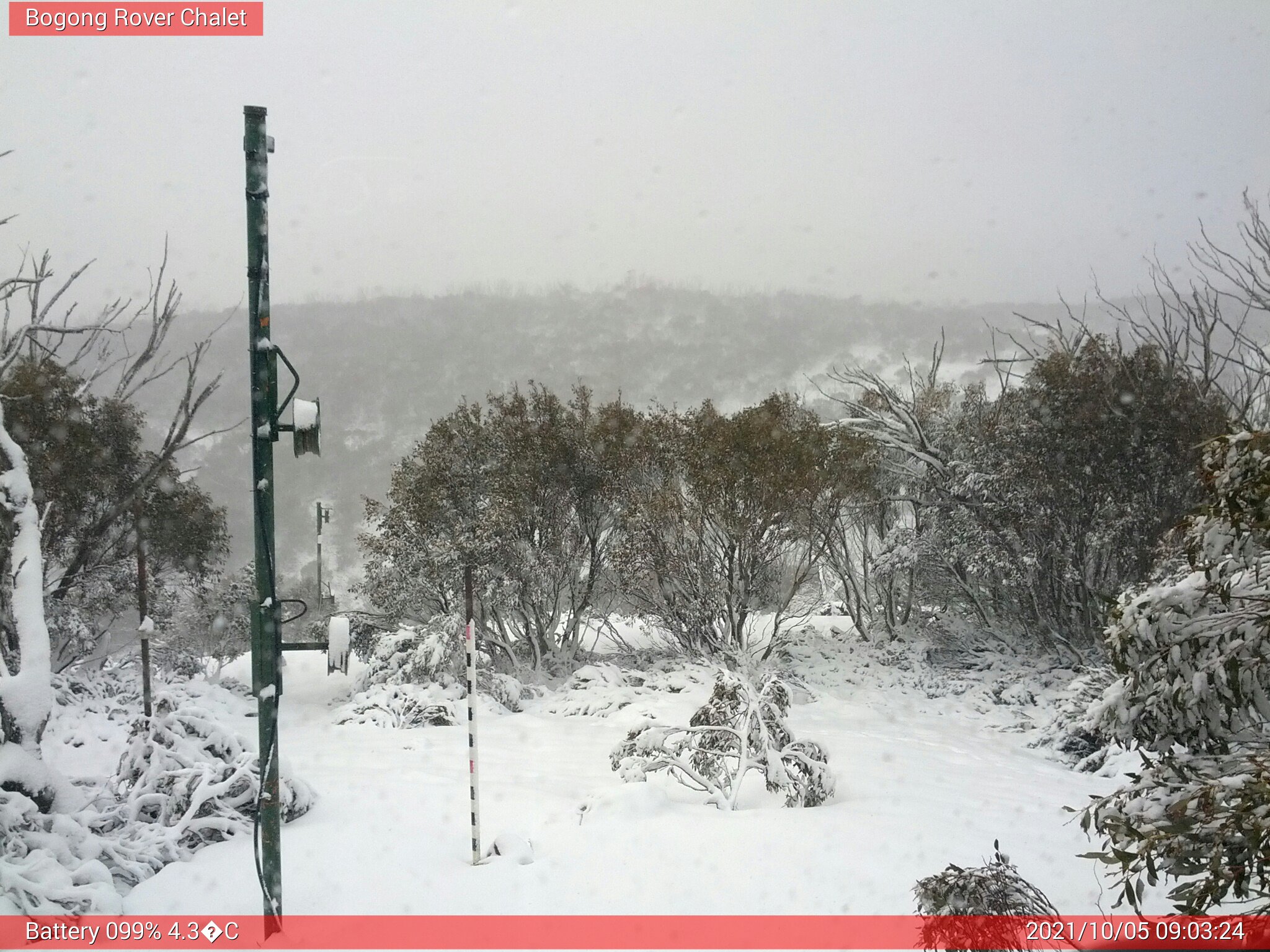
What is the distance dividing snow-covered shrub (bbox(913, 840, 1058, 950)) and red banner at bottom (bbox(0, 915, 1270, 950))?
0.71 metres

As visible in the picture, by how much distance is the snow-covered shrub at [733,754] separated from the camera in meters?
7.07

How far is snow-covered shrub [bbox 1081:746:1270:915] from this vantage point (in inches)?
103

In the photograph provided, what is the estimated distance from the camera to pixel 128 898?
14.5 feet

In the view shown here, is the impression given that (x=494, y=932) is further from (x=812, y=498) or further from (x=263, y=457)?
(x=812, y=498)

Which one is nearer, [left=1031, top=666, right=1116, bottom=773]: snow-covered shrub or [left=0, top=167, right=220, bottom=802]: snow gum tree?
[left=0, top=167, right=220, bottom=802]: snow gum tree

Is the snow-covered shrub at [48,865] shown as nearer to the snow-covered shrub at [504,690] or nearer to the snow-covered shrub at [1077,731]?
the snow-covered shrub at [1077,731]

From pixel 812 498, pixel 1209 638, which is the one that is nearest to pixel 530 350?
pixel 812 498

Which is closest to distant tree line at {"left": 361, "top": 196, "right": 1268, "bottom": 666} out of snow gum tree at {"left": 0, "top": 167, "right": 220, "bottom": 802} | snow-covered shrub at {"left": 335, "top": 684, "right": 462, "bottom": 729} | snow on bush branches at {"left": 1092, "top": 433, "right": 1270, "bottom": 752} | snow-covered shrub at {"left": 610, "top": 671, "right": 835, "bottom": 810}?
snow-covered shrub at {"left": 335, "top": 684, "right": 462, "bottom": 729}

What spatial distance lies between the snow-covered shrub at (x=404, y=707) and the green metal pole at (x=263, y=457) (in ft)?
28.2

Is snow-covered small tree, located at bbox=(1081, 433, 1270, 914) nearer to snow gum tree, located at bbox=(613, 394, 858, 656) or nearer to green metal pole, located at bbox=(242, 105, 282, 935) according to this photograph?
green metal pole, located at bbox=(242, 105, 282, 935)

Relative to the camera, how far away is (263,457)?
13.0 feet

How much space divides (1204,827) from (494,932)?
316cm

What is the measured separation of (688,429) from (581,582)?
3814 millimetres

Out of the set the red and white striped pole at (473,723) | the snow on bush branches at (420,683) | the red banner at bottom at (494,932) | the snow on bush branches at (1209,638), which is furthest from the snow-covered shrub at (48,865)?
the snow on bush branches at (420,683)
